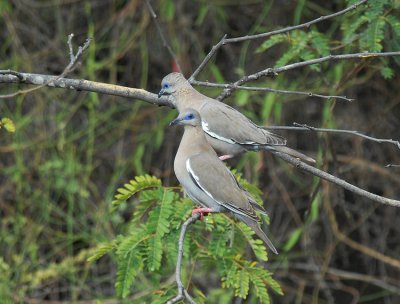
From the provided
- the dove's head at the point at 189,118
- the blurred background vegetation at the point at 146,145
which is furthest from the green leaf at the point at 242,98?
the dove's head at the point at 189,118

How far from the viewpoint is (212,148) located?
398 cm

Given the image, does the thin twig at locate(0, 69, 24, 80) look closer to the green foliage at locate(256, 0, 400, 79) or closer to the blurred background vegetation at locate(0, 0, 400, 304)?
the green foliage at locate(256, 0, 400, 79)

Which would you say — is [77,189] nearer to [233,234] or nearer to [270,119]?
A: [270,119]

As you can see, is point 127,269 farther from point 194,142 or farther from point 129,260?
point 194,142

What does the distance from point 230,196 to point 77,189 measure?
230cm

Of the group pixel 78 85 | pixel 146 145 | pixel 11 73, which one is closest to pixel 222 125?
pixel 78 85

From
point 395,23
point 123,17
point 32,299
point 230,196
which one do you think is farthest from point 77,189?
point 395,23

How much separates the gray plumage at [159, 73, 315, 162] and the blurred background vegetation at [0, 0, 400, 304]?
1232 millimetres

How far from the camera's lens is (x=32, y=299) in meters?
5.75

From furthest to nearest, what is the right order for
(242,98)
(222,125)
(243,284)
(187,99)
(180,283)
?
1. (242,98)
2. (187,99)
3. (222,125)
4. (243,284)
5. (180,283)

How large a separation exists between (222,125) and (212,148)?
21 centimetres

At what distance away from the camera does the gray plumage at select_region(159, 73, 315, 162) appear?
4055mm

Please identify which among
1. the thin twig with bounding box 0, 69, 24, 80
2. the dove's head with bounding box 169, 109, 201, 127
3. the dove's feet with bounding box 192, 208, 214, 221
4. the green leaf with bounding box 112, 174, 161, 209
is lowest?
the dove's feet with bounding box 192, 208, 214, 221

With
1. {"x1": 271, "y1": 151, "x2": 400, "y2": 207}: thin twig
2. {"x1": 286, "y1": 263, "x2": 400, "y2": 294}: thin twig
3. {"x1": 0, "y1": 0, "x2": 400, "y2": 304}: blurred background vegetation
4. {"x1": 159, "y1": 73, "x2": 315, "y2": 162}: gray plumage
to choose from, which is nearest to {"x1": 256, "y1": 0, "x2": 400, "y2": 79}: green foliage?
{"x1": 159, "y1": 73, "x2": 315, "y2": 162}: gray plumage
